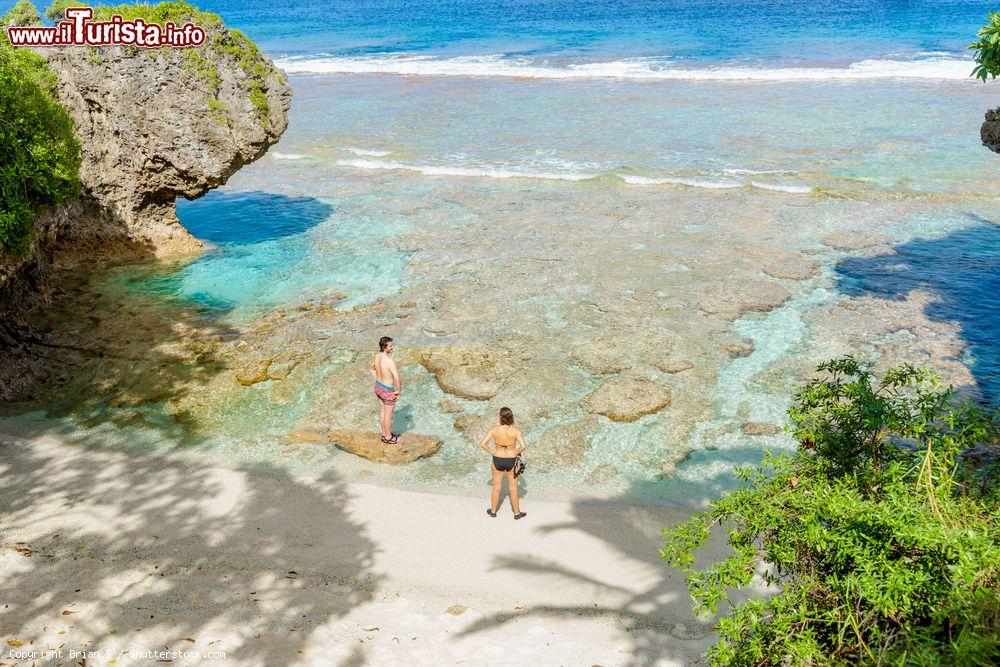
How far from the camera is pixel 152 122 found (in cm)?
1814

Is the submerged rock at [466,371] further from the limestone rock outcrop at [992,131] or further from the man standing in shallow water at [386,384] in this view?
the limestone rock outcrop at [992,131]

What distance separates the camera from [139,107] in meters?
18.0

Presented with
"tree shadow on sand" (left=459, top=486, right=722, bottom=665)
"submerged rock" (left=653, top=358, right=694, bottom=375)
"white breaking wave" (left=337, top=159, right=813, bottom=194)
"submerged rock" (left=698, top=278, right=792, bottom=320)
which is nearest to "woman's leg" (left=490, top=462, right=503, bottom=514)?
"tree shadow on sand" (left=459, top=486, right=722, bottom=665)

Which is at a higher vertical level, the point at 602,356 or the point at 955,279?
the point at 955,279

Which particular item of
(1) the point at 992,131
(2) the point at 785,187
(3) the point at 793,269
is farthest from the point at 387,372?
(2) the point at 785,187

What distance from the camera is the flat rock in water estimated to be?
37.6 ft

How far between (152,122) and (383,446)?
11869 millimetres

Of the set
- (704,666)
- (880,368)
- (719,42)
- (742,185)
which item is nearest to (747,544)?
(704,666)

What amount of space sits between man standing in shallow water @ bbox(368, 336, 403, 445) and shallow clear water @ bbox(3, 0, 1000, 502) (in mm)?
755

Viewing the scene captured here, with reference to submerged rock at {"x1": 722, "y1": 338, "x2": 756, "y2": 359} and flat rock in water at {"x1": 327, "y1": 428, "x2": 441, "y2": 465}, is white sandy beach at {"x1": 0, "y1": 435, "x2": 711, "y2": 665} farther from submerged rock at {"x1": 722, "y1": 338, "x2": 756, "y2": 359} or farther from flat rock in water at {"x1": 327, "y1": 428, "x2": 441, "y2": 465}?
submerged rock at {"x1": 722, "y1": 338, "x2": 756, "y2": 359}

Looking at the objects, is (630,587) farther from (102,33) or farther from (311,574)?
(102,33)

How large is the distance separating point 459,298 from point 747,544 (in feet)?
37.2

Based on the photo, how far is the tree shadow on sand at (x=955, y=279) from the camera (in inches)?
569

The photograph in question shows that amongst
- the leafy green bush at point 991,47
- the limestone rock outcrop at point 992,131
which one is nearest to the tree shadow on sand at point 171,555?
the leafy green bush at point 991,47
